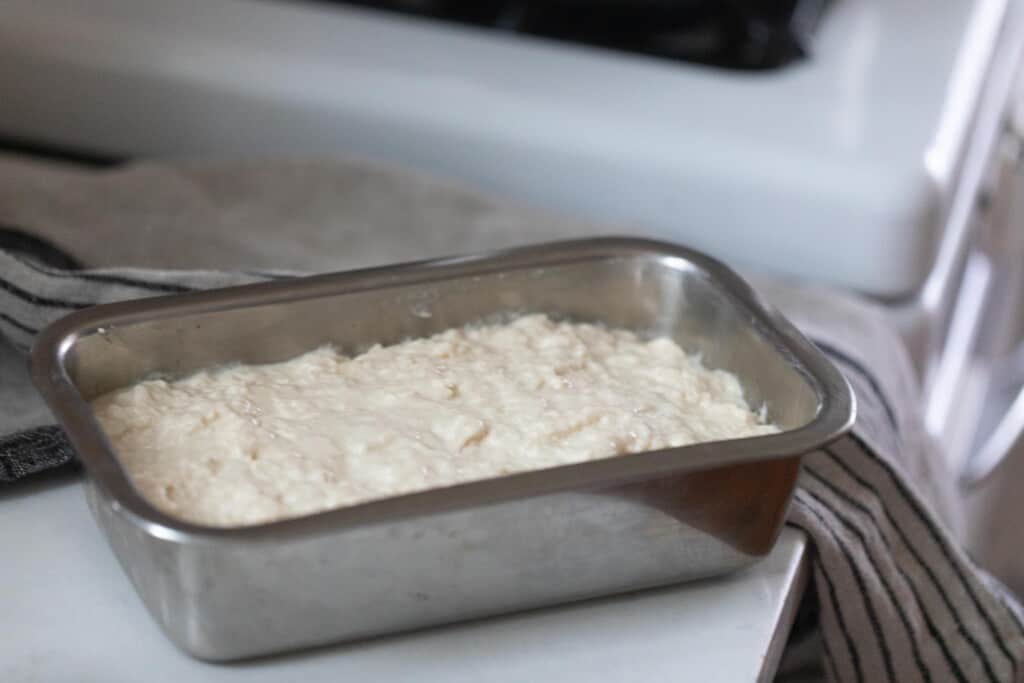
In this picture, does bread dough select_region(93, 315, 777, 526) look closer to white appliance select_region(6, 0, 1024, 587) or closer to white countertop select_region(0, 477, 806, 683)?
white countertop select_region(0, 477, 806, 683)

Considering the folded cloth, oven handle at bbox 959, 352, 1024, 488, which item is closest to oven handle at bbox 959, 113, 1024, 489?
oven handle at bbox 959, 352, 1024, 488

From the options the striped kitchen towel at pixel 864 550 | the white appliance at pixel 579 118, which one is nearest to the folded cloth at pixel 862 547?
the striped kitchen towel at pixel 864 550

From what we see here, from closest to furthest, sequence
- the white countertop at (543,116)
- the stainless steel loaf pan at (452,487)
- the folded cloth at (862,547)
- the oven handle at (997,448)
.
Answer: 1. the stainless steel loaf pan at (452,487)
2. the folded cloth at (862,547)
3. the white countertop at (543,116)
4. the oven handle at (997,448)

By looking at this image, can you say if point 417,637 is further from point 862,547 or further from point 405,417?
point 862,547

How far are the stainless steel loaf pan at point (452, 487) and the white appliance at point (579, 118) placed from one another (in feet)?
0.98

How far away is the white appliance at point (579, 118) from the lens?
101 cm

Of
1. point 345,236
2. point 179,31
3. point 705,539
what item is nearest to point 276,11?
point 179,31

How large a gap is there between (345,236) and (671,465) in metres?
0.45

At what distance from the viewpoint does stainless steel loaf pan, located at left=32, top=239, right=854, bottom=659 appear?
536mm

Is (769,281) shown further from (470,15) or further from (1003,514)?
(1003,514)

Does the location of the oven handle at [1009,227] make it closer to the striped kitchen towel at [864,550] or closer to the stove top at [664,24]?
the stove top at [664,24]

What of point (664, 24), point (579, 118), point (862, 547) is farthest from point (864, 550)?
point (664, 24)

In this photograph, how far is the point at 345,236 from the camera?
0.97m

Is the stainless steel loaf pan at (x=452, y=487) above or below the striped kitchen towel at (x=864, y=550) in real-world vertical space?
above
